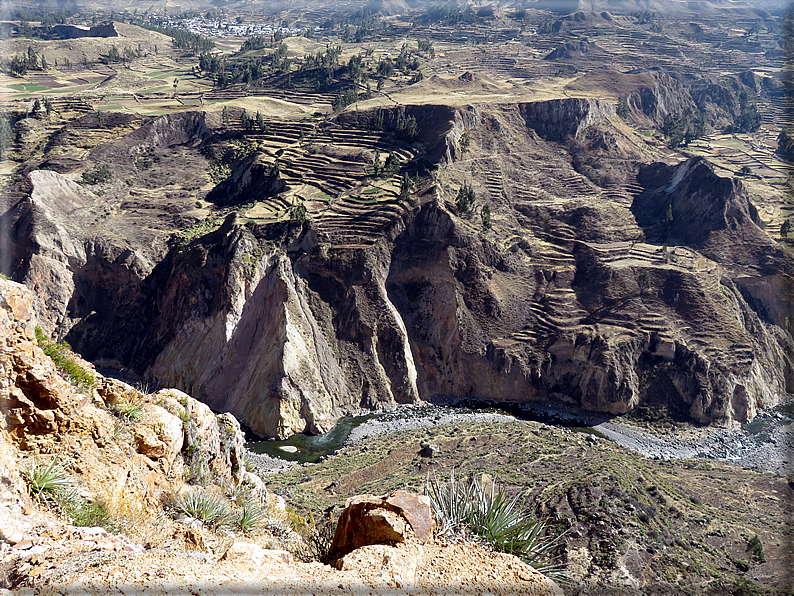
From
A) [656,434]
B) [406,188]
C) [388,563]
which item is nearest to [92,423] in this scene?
[388,563]

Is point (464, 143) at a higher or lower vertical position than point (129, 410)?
higher

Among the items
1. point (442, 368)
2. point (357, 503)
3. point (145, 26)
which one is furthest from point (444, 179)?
point (145, 26)

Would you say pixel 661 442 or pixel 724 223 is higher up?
→ pixel 724 223

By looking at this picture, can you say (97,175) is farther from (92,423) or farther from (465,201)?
(92,423)

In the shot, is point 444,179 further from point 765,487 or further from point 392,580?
point 392,580

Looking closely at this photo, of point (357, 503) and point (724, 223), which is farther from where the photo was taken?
point (724, 223)

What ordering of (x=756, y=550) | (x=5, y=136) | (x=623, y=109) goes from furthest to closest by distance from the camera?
(x=623, y=109) < (x=5, y=136) < (x=756, y=550)

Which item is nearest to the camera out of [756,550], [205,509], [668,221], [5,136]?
[205,509]

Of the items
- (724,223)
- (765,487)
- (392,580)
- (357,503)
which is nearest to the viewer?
(392,580)
